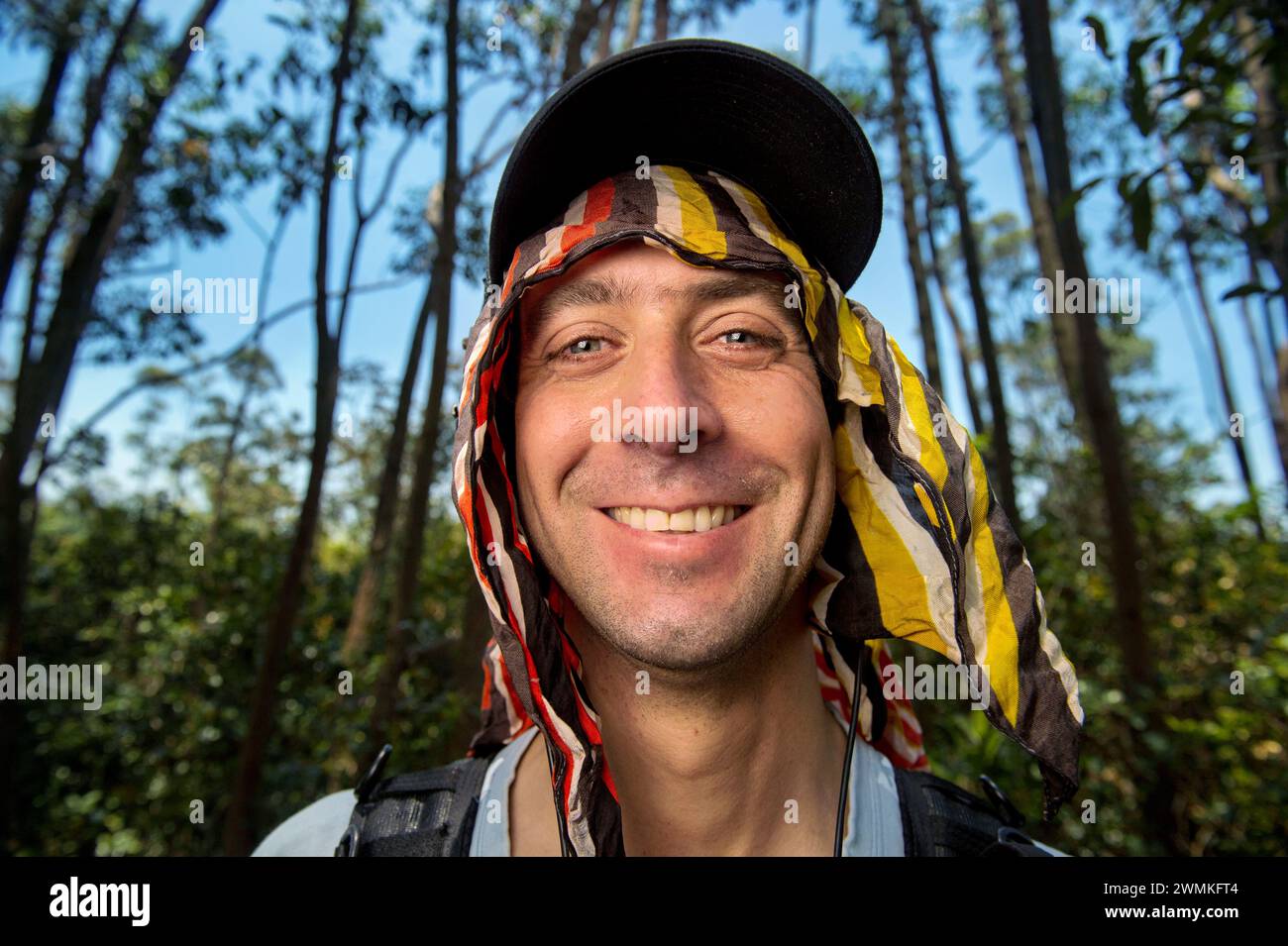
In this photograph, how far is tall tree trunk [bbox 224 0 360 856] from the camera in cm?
503

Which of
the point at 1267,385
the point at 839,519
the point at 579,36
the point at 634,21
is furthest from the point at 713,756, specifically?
the point at 1267,385

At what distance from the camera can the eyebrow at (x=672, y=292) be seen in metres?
1.30

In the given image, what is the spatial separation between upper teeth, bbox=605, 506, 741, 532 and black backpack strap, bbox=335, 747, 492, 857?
1.87 ft

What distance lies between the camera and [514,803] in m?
1.38

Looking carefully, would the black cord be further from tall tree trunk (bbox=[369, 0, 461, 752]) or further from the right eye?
tall tree trunk (bbox=[369, 0, 461, 752])

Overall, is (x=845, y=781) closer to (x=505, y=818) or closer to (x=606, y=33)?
(x=505, y=818)

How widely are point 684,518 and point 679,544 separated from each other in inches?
1.7

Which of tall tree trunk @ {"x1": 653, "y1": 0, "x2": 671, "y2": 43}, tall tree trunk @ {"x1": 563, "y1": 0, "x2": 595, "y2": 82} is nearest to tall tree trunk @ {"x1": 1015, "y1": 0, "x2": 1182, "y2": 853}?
tall tree trunk @ {"x1": 563, "y1": 0, "x2": 595, "y2": 82}

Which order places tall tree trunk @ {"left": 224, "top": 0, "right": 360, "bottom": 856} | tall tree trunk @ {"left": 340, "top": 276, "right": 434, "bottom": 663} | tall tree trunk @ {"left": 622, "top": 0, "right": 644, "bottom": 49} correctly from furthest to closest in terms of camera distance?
tall tree trunk @ {"left": 622, "top": 0, "right": 644, "bottom": 49}, tall tree trunk @ {"left": 340, "top": 276, "right": 434, "bottom": 663}, tall tree trunk @ {"left": 224, "top": 0, "right": 360, "bottom": 856}

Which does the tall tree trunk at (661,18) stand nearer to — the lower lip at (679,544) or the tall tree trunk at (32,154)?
the tall tree trunk at (32,154)

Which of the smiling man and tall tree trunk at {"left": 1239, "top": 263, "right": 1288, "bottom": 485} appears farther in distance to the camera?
tall tree trunk at {"left": 1239, "top": 263, "right": 1288, "bottom": 485}

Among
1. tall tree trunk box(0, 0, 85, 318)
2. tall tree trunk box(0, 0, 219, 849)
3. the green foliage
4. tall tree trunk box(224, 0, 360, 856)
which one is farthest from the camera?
tall tree trunk box(0, 0, 85, 318)

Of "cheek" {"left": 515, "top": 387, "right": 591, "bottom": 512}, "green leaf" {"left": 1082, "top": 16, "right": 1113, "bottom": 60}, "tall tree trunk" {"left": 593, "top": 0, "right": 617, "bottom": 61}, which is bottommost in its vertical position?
"cheek" {"left": 515, "top": 387, "right": 591, "bottom": 512}
